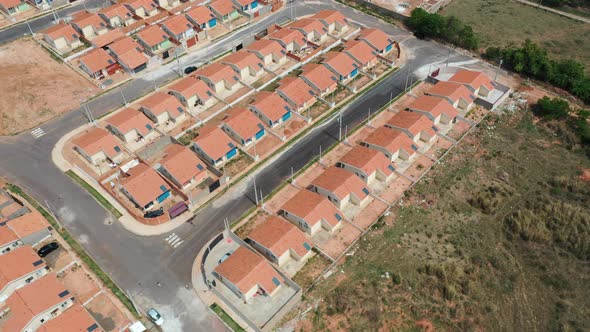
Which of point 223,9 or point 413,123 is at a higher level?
point 223,9

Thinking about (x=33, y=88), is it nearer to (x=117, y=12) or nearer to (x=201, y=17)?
(x=117, y=12)

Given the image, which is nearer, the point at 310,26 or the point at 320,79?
the point at 320,79

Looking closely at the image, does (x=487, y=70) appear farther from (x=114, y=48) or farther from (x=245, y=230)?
(x=114, y=48)

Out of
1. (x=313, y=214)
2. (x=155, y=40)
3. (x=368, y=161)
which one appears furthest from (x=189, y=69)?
(x=313, y=214)

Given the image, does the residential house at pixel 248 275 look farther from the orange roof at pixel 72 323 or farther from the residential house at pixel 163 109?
the residential house at pixel 163 109

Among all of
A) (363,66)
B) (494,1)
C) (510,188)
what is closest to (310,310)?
(510,188)

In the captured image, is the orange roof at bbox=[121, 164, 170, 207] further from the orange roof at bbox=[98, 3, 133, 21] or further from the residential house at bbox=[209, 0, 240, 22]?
the orange roof at bbox=[98, 3, 133, 21]
